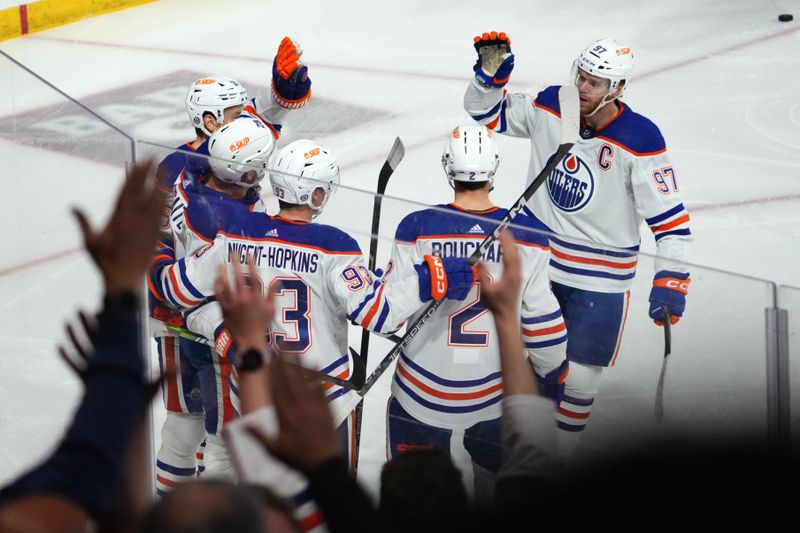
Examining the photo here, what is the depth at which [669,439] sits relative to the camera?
1049 millimetres

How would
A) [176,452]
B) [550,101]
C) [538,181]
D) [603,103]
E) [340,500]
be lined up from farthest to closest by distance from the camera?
[550,101] → [603,103] → [538,181] → [176,452] → [340,500]

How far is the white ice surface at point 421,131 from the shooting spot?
2.00m

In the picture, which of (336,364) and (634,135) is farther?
(634,135)

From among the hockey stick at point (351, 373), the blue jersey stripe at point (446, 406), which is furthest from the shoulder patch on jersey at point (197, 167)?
the blue jersey stripe at point (446, 406)

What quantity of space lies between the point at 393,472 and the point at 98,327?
380 mm

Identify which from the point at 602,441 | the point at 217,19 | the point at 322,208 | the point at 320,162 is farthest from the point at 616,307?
the point at 217,19

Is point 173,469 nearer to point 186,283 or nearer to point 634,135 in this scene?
point 186,283

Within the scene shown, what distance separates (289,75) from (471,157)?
3.88 ft

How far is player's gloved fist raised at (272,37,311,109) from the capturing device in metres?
3.46

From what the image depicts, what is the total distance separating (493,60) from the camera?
10.4 feet

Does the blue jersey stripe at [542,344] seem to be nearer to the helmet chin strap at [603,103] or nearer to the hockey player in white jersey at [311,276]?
the hockey player in white jersey at [311,276]

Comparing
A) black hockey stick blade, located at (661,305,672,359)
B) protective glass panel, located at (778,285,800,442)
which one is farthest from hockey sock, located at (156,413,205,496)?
protective glass panel, located at (778,285,800,442)

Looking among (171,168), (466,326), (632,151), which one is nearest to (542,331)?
(466,326)

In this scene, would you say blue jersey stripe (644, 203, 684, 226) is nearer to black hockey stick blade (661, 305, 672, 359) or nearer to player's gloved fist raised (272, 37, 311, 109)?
black hockey stick blade (661, 305, 672, 359)
